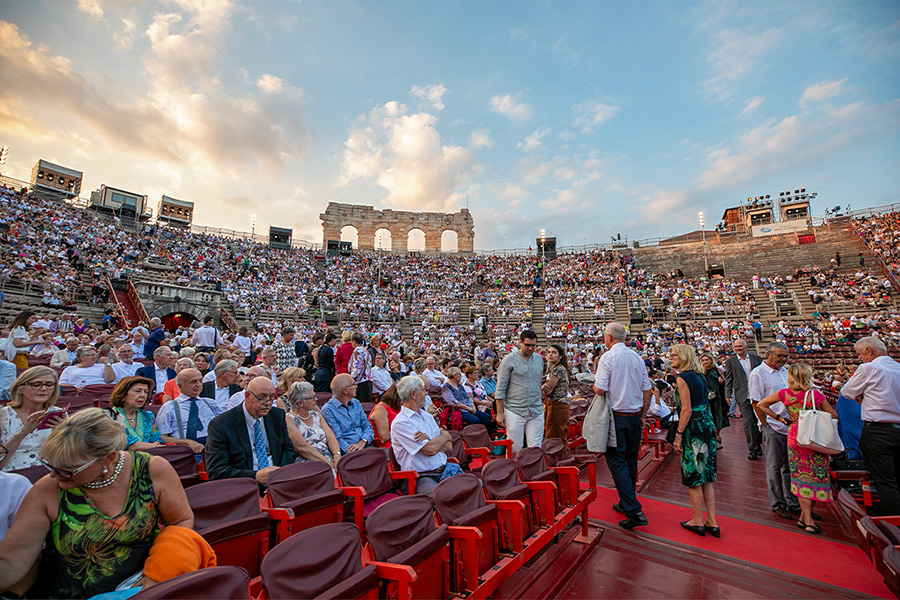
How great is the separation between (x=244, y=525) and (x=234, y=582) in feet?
2.82

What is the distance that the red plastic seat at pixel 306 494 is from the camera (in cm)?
260

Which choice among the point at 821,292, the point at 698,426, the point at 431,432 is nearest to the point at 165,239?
the point at 431,432

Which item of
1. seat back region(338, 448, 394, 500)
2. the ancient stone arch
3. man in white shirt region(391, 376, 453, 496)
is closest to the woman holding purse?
man in white shirt region(391, 376, 453, 496)

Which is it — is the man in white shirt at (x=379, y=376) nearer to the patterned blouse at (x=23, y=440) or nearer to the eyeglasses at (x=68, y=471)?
the patterned blouse at (x=23, y=440)

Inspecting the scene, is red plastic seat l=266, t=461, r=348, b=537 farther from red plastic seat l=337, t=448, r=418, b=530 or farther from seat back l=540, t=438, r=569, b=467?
seat back l=540, t=438, r=569, b=467

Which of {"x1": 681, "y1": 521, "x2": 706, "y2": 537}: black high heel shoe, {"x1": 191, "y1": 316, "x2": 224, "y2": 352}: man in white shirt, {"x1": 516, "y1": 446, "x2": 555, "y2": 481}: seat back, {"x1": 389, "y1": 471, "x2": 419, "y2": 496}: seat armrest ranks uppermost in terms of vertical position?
{"x1": 191, "y1": 316, "x2": 224, "y2": 352}: man in white shirt

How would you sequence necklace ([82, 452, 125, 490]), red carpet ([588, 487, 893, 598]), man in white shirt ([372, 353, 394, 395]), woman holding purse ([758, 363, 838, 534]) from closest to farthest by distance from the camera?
1. necklace ([82, 452, 125, 490])
2. red carpet ([588, 487, 893, 598])
3. woman holding purse ([758, 363, 838, 534])
4. man in white shirt ([372, 353, 394, 395])

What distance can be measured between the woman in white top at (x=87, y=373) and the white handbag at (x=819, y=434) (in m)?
8.63

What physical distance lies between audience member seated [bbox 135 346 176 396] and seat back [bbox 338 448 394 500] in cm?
347

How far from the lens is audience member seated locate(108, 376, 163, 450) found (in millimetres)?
3303

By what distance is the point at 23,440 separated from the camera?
274cm

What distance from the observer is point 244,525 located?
7.37ft

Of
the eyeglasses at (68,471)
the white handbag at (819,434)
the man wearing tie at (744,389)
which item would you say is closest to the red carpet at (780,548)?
the white handbag at (819,434)

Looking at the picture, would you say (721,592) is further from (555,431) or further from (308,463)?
(308,463)
